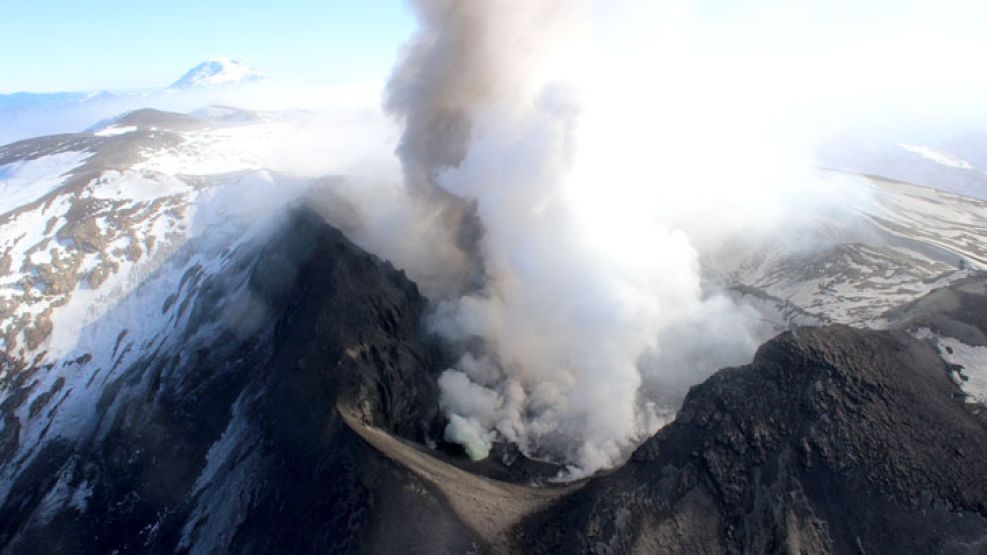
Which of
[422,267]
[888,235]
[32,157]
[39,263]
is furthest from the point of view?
[32,157]

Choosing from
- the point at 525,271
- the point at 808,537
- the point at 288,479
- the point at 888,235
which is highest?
the point at 525,271

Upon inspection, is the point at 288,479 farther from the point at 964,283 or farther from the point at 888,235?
the point at 888,235

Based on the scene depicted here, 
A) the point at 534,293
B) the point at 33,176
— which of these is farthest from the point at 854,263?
the point at 33,176

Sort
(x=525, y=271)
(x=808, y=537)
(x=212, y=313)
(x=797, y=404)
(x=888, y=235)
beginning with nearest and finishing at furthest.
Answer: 1. (x=808, y=537)
2. (x=797, y=404)
3. (x=525, y=271)
4. (x=212, y=313)
5. (x=888, y=235)

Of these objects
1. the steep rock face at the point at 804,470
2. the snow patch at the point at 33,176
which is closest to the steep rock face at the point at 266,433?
the steep rock face at the point at 804,470

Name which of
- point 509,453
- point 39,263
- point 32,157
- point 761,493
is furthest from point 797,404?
point 32,157

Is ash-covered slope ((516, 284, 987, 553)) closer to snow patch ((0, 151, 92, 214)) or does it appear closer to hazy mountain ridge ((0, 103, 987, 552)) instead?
hazy mountain ridge ((0, 103, 987, 552))

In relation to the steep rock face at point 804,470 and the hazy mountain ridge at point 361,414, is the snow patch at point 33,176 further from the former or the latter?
the steep rock face at point 804,470

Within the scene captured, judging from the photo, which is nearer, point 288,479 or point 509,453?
point 288,479
